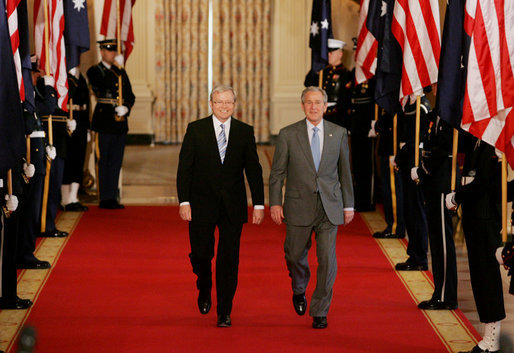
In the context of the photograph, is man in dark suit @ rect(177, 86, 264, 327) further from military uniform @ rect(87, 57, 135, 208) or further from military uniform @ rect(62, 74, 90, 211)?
military uniform @ rect(87, 57, 135, 208)

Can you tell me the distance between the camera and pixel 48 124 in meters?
8.31

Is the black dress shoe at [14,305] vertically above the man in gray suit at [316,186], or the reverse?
the man in gray suit at [316,186]

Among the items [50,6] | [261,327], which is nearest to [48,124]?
[50,6]

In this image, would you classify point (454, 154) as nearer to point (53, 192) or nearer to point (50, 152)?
point (50, 152)

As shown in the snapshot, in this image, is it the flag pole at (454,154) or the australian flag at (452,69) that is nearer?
the australian flag at (452,69)

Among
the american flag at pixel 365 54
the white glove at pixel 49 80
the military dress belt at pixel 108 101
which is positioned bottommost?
the military dress belt at pixel 108 101

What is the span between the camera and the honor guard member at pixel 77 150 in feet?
33.2

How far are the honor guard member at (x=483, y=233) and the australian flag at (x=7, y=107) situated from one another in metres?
2.56

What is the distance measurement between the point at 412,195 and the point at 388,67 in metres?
1.16

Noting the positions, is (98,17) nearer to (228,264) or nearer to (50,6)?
(50,6)

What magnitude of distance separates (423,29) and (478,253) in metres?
2.61

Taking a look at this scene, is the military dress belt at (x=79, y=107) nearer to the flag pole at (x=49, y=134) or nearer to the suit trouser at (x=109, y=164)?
the suit trouser at (x=109, y=164)

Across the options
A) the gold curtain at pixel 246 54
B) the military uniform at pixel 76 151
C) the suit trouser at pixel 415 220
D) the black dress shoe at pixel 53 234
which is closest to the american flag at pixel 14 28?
the black dress shoe at pixel 53 234

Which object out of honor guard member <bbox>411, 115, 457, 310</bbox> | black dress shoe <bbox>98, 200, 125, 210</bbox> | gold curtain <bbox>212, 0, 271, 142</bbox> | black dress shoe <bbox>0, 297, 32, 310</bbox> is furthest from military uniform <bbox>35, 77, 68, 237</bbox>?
gold curtain <bbox>212, 0, 271, 142</bbox>
